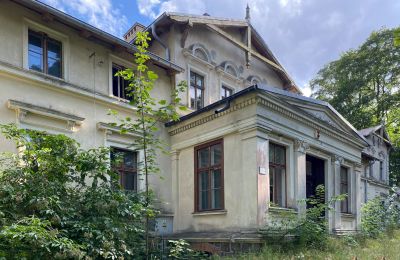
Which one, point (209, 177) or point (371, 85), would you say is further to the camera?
point (371, 85)

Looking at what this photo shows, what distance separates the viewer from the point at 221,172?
34.0 feet

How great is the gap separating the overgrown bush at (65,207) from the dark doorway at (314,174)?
301 inches

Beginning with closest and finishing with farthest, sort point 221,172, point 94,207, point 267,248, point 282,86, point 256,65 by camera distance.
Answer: point 94,207 → point 267,248 → point 221,172 → point 256,65 → point 282,86

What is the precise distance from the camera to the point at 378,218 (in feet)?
45.1

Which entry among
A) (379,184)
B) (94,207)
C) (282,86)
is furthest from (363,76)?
(94,207)

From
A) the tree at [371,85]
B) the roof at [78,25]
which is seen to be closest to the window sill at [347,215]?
the roof at [78,25]

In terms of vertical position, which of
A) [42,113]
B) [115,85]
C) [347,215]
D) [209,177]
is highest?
[115,85]

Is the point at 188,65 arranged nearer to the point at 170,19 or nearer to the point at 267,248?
the point at 170,19

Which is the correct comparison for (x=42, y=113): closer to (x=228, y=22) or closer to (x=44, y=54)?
(x=44, y=54)

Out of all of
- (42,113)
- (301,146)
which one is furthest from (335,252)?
(42,113)

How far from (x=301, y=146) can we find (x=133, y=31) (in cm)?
940

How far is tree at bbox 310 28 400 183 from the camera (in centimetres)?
2833

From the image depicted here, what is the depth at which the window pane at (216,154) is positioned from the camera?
1055 centimetres

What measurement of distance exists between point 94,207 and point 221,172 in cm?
476
